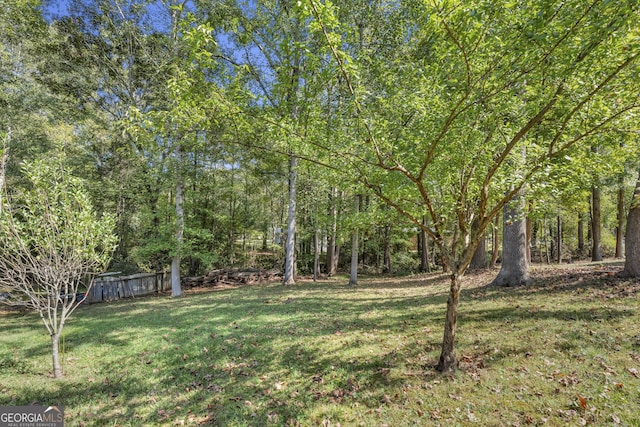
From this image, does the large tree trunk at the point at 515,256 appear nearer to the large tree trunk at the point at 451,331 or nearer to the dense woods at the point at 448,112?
the dense woods at the point at 448,112

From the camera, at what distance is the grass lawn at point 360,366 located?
343 cm

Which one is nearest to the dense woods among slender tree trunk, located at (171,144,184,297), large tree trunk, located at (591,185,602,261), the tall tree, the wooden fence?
the tall tree

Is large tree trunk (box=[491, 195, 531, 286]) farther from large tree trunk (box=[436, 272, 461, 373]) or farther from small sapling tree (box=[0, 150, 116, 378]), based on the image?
small sapling tree (box=[0, 150, 116, 378])

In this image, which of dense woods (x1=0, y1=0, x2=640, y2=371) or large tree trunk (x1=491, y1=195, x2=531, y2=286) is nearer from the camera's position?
dense woods (x1=0, y1=0, x2=640, y2=371)

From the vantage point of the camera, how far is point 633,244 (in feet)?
21.8

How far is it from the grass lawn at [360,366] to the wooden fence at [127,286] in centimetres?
517

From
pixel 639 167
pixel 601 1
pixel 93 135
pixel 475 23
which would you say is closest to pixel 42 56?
pixel 93 135

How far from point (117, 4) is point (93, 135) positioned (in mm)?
5878

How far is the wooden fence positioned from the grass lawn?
5.17 metres

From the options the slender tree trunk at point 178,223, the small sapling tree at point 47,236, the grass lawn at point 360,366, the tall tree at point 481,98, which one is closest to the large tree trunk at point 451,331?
the tall tree at point 481,98

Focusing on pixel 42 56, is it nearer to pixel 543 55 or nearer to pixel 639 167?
pixel 543 55

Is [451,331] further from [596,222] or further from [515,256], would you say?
[596,222]

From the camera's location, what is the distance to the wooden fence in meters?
12.5

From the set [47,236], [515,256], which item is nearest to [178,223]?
[47,236]
